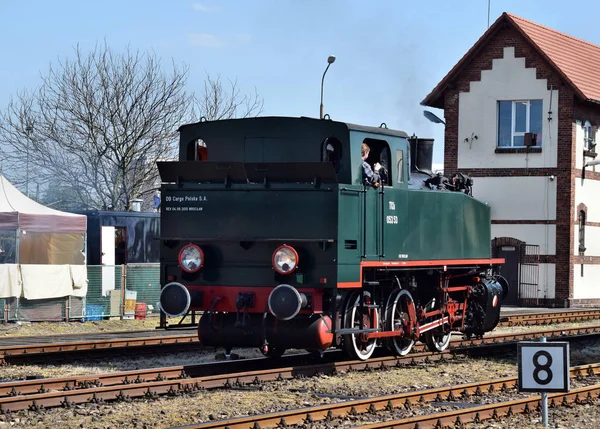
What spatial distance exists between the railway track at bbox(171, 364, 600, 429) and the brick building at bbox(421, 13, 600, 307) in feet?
74.1

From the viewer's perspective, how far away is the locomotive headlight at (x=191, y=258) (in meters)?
13.5

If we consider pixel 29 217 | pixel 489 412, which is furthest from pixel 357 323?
pixel 29 217

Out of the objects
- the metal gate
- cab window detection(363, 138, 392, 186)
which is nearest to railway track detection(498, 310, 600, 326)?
the metal gate

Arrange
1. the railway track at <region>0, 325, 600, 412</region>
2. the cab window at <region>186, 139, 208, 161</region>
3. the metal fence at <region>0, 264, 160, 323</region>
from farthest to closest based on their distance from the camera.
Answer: the metal fence at <region>0, 264, 160, 323</region> < the cab window at <region>186, 139, 208, 161</region> < the railway track at <region>0, 325, 600, 412</region>

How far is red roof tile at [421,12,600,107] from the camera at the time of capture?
3419 cm

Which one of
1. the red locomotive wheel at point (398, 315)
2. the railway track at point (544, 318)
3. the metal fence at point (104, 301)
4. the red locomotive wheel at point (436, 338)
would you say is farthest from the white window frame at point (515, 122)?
the red locomotive wheel at point (398, 315)

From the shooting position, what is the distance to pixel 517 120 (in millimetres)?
35000

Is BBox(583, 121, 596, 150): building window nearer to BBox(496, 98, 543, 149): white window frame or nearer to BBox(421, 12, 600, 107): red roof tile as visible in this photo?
BBox(421, 12, 600, 107): red roof tile

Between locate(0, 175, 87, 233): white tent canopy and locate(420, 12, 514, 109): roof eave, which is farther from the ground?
locate(420, 12, 514, 109): roof eave

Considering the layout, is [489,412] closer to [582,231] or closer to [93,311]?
[93,311]

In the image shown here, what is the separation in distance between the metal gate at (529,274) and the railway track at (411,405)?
22615mm

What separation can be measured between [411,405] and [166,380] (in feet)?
9.99

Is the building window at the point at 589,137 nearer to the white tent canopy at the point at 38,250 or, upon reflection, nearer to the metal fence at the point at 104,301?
the metal fence at the point at 104,301

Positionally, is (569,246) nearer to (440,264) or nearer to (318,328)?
(440,264)
